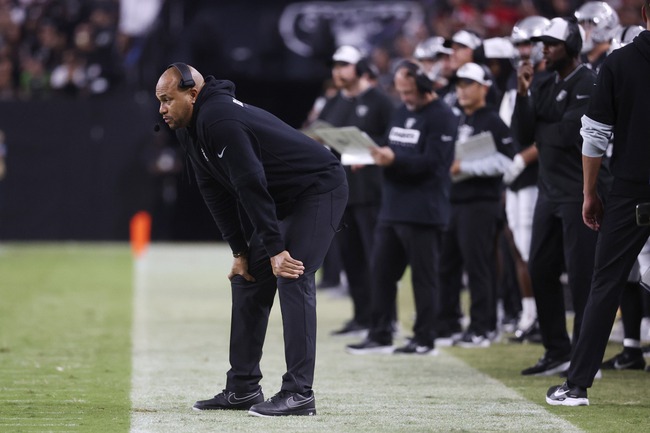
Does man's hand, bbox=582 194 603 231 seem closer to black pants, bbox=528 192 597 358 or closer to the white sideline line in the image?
black pants, bbox=528 192 597 358

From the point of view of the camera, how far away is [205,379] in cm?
792

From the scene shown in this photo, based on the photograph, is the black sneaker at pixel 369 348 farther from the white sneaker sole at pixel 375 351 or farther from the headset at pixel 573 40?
the headset at pixel 573 40

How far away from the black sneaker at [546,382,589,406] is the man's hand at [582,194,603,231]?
0.85m

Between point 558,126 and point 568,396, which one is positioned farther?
point 558,126

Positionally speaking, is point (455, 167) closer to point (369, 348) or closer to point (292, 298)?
point (369, 348)

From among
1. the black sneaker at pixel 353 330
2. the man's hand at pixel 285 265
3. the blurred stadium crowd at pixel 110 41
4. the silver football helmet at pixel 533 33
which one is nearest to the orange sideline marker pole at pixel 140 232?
the blurred stadium crowd at pixel 110 41

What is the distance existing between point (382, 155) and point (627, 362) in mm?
2178

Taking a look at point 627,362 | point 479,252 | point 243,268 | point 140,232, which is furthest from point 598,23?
point 140,232

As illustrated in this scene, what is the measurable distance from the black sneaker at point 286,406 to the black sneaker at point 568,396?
A: 130 centimetres

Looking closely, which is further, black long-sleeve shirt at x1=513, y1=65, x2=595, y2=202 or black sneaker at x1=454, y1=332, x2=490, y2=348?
black sneaker at x1=454, y1=332, x2=490, y2=348

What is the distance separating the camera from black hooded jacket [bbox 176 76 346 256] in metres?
6.11

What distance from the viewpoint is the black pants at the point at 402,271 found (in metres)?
9.23

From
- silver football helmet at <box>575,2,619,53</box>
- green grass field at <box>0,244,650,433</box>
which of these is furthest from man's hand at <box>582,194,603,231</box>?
silver football helmet at <box>575,2,619,53</box>

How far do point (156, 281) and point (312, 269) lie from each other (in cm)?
985
